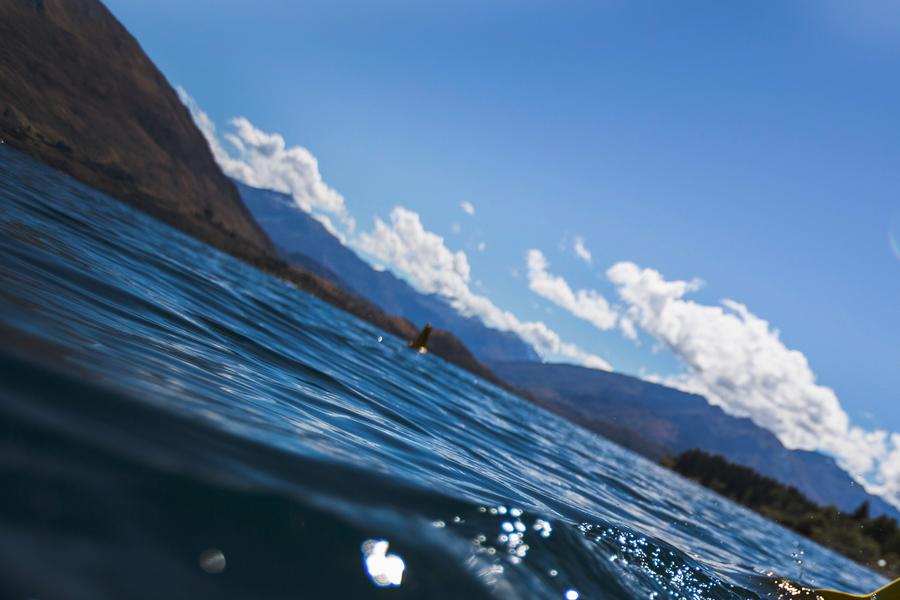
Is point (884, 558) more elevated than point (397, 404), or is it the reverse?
point (884, 558)

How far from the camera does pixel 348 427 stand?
6480 mm

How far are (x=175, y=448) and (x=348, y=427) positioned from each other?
3425 millimetres

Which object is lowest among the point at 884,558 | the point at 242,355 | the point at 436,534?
the point at 242,355

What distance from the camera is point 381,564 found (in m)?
3.06

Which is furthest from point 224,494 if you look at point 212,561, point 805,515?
point 805,515

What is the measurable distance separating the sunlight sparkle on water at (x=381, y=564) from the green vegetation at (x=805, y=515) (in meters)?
116

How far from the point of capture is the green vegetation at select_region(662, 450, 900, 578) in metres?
98.0

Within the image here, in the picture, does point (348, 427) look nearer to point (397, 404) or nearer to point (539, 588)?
point (539, 588)

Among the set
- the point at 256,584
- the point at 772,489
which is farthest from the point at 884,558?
the point at 256,584

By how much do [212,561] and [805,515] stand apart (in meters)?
159

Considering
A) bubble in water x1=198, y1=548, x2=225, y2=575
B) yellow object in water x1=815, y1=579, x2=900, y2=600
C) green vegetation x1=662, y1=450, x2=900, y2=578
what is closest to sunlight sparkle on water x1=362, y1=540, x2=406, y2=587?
bubble in water x1=198, y1=548, x2=225, y2=575

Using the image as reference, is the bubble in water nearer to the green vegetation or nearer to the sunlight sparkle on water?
the sunlight sparkle on water

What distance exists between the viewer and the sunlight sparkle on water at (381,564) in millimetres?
2926

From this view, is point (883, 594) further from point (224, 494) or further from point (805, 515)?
point (805, 515)
